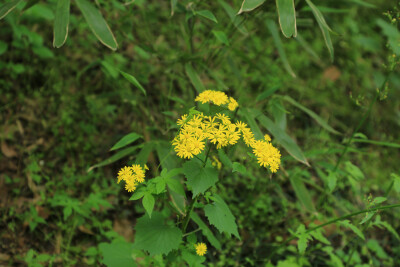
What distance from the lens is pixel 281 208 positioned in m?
1.99

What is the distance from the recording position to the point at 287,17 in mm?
1308

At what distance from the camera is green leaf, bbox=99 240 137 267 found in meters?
1.25

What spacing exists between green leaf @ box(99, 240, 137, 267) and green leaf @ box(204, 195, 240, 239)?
0.46 meters

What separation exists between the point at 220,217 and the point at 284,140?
68 cm

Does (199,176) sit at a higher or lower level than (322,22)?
lower

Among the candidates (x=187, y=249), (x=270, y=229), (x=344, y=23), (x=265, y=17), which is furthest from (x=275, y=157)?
(x=344, y=23)

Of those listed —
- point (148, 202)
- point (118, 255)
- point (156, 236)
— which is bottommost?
point (118, 255)

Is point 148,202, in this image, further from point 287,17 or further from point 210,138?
point 287,17

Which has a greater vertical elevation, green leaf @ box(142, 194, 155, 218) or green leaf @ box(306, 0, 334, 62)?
green leaf @ box(306, 0, 334, 62)

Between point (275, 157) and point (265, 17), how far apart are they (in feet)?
3.70

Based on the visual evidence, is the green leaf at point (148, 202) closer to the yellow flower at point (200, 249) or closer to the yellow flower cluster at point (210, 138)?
the yellow flower cluster at point (210, 138)

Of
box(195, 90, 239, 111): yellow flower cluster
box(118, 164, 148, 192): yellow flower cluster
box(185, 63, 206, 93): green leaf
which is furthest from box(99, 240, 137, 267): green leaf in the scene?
box(185, 63, 206, 93): green leaf

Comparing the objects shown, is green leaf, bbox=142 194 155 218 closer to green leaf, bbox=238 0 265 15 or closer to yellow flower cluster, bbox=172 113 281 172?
yellow flower cluster, bbox=172 113 281 172

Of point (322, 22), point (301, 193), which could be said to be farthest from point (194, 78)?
point (301, 193)
